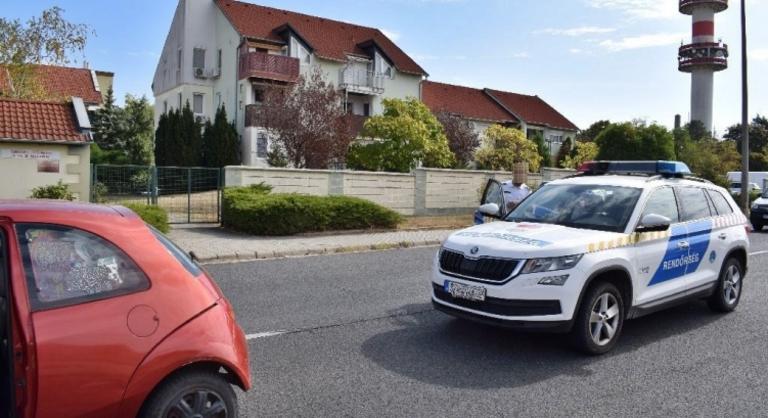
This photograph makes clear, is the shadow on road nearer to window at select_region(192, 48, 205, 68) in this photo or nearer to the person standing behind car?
the person standing behind car

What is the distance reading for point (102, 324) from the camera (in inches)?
121

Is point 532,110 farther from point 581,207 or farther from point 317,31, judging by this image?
point 581,207

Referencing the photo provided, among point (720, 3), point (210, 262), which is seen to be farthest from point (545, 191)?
point (720, 3)

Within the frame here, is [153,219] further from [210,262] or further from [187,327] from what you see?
[187,327]

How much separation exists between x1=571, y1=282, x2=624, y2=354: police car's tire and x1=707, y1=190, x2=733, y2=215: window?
2.49m

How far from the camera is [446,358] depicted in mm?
5465

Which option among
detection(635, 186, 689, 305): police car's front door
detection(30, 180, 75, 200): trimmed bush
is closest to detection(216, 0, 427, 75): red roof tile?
detection(30, 180, 75, 200): trimmed bush

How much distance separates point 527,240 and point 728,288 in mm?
3477

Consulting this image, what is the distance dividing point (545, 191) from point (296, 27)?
3490 centimetres

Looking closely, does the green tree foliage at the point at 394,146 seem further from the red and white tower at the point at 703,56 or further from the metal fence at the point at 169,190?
the red and white tower at the point at 703,56

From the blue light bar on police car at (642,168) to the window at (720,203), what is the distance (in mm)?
476

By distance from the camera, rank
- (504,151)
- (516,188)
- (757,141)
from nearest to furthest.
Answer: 1. (516,188)
2. (504,151)
3. (757,141)

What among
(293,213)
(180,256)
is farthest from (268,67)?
(180,256)

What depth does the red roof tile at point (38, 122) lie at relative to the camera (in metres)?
14.3
